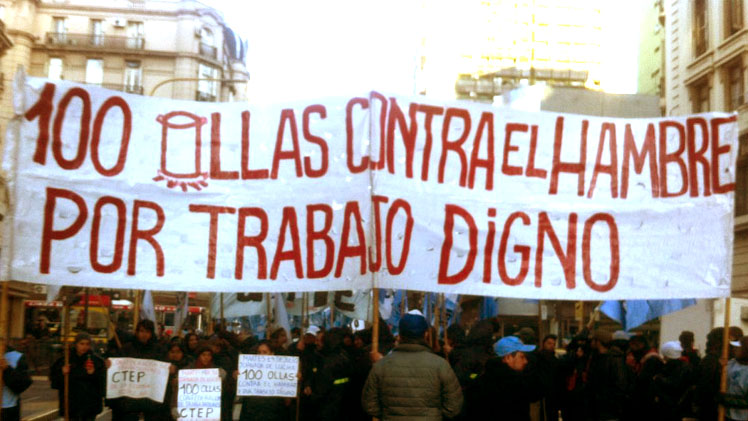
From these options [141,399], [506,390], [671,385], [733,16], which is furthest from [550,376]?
[733,16]

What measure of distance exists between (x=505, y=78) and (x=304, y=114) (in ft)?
218

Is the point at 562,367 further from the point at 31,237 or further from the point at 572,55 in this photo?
the point at 572,55

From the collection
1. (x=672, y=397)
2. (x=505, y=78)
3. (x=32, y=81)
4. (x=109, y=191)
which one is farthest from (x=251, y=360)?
(x=505, y=78)

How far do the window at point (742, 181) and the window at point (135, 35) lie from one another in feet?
116

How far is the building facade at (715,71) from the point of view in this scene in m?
25.1

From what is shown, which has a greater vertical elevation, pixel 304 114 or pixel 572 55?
pixel 572 55

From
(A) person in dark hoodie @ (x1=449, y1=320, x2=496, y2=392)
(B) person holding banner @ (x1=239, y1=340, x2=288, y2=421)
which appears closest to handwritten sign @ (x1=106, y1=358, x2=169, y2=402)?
(B) person holding banner @ (x1=239, y1=340, x2=288, y2=421)

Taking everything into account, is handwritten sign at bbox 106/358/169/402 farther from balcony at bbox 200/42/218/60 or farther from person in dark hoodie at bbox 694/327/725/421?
balcony at bbox 200/42/218/60

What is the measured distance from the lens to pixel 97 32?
5216cm

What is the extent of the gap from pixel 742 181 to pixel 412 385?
73.4 ft

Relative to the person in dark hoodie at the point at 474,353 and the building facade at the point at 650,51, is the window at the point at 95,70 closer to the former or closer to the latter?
the building facade at the point at 650,51

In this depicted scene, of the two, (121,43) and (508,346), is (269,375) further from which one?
(121,43)

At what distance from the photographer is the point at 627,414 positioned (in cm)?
1080

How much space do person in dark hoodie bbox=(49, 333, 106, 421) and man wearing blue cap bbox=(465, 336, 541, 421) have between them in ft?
16.3
